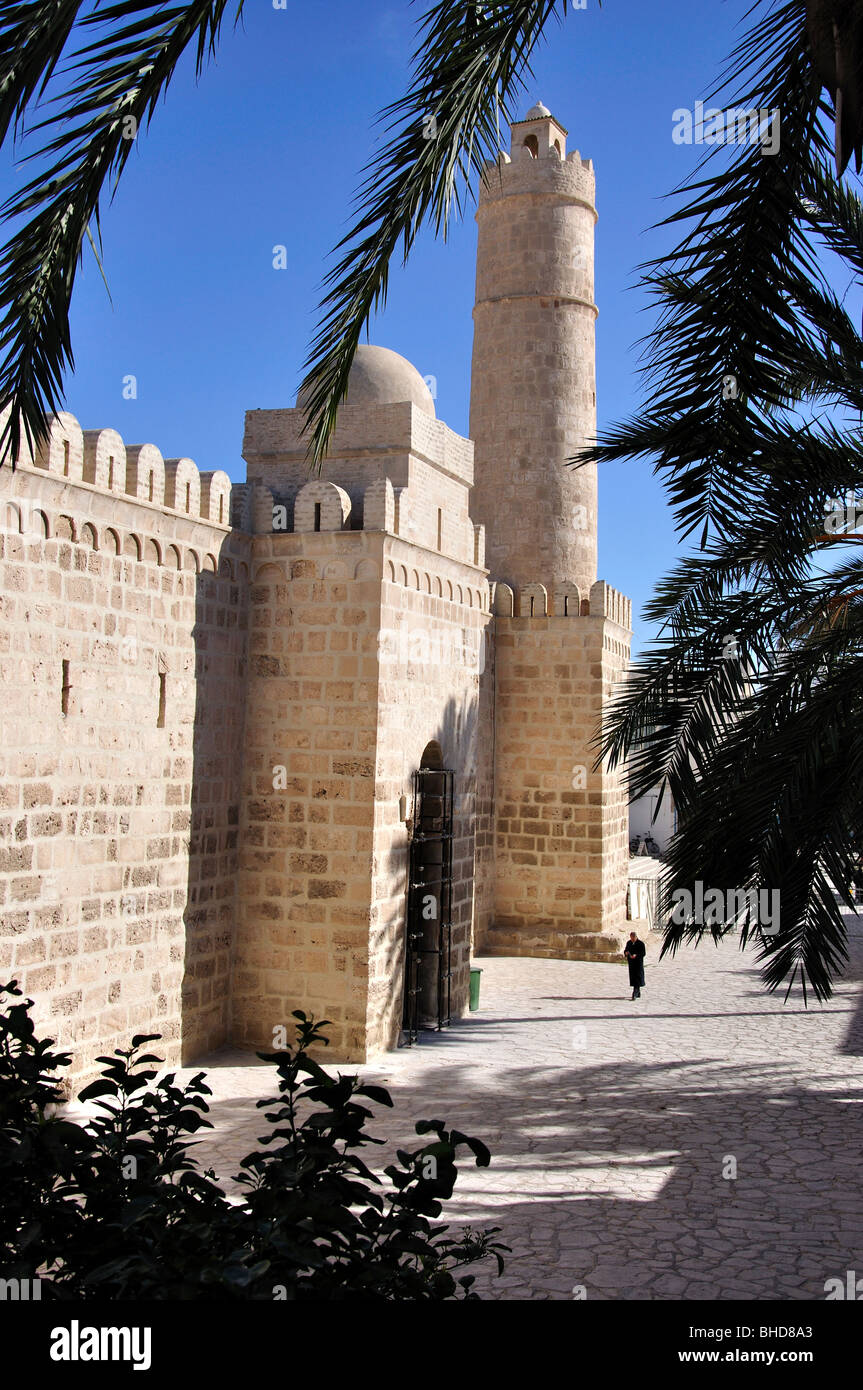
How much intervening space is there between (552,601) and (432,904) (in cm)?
636

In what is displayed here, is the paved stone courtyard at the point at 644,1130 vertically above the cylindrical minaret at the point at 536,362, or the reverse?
the cylindrical minaret at the point at 536,362

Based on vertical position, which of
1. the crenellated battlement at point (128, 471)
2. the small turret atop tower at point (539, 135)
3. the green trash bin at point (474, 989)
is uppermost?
the small turret atop tower at point (539, 135)

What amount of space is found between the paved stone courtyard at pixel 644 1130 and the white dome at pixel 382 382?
18.8 feet

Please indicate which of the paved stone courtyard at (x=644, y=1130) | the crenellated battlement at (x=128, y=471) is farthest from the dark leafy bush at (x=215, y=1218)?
the crenellated battlement at (x=128, y=471)

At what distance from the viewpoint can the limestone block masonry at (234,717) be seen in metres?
7.14

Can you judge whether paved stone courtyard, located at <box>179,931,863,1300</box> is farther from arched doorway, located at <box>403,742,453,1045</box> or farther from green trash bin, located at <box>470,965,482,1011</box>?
arched doorway, located at <box>403,742,453,1045</box>

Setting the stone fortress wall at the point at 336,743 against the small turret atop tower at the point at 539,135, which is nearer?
the stone fortress wall at the point at 336,743

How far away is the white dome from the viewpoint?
10359mm

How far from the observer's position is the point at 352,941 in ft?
29.3

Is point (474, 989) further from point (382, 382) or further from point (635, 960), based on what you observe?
point (382, 382)

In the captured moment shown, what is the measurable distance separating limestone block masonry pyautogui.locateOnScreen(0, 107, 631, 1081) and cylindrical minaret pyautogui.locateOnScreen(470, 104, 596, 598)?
4.36 m

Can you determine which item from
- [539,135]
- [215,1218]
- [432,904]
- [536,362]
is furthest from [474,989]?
[539,135]

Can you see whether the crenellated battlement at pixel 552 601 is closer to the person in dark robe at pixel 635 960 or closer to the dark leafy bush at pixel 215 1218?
the person in dark robe at pixel 635 960

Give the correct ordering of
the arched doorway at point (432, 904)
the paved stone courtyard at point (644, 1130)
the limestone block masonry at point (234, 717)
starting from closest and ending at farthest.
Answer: the paved stone courtyard at point (644, 1130)
the limestone block masonry at point (234, 717)
the arched doorway at point (432, 904)
